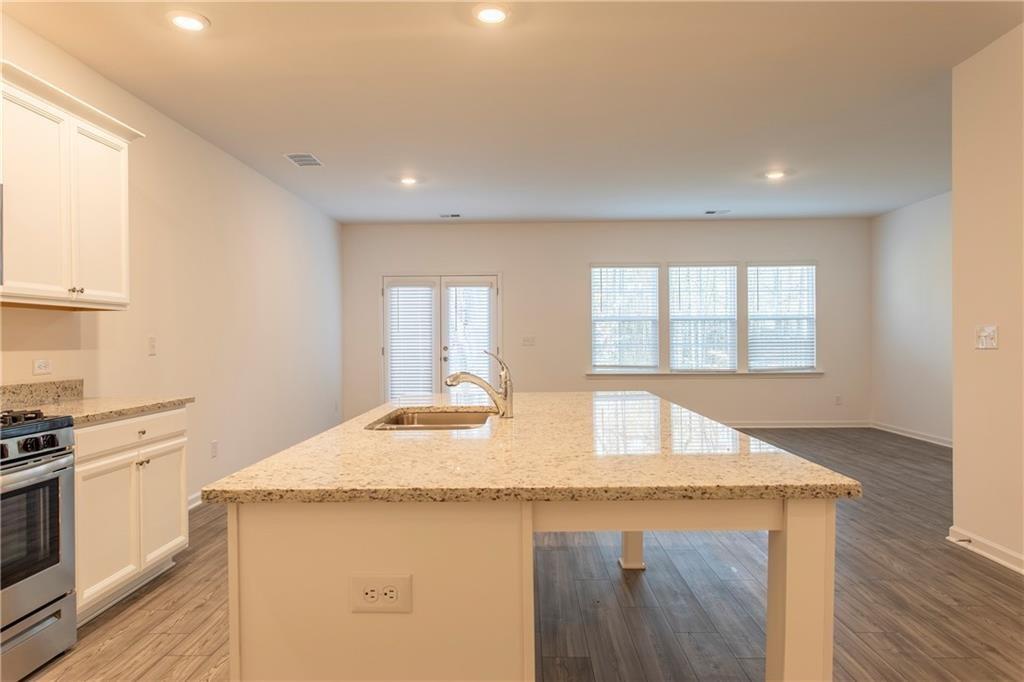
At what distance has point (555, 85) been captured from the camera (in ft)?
11.2

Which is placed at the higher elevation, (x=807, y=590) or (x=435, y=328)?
(x=435, y=328)

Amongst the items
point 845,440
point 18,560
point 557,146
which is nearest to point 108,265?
point 18,560

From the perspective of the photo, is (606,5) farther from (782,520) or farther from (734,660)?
(734,660)

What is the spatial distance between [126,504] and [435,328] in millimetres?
5100

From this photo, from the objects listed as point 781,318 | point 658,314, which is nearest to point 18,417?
point 658,314

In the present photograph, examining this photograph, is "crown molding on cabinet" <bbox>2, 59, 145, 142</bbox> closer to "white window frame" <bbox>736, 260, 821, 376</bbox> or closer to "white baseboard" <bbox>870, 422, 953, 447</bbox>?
"white window frame" <bbox>736, 260, 821, 376</bbox>

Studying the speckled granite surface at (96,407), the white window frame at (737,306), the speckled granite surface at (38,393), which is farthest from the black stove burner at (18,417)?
the white window frame at (737,306)

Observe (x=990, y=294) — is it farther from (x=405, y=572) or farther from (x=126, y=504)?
(x=126, y=504)

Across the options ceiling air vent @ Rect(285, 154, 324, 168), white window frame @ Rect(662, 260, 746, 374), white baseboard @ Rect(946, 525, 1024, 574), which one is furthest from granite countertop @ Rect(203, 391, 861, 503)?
white window frame @ Rect(662, 260, 746, 374)

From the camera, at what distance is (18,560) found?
1.97m

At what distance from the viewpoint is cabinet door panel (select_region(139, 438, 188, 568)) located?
264cm

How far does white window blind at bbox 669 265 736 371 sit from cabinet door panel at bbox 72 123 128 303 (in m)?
6.05

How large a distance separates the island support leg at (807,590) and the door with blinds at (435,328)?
6.27 meters

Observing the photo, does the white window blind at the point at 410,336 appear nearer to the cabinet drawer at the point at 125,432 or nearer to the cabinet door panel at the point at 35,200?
the cabinet drawer at the point at 125,432
